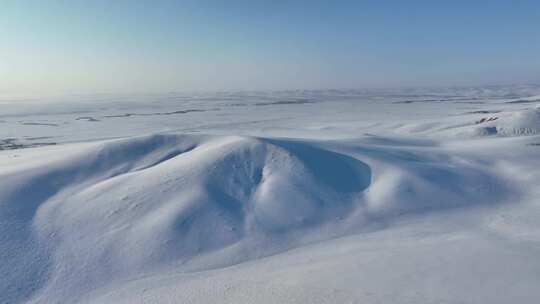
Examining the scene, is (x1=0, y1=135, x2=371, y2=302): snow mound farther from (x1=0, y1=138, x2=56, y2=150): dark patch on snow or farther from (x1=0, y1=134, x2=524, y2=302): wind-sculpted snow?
(x1=0, y1=138, x2=56, y2=150): dark patch on snow

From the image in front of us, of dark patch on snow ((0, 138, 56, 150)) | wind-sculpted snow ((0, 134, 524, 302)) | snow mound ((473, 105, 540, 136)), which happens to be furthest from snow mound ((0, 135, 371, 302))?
snow mound ((473, 105, 540, 136))

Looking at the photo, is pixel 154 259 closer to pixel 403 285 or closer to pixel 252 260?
pixel 252 260

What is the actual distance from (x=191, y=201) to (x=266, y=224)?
2.49 metres

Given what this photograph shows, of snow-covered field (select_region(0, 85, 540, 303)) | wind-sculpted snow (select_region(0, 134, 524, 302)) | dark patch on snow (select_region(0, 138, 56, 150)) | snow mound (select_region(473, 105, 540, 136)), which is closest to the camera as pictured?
snow-covered field (select_region(0, 85, 540, 303))

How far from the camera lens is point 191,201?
40.9ft

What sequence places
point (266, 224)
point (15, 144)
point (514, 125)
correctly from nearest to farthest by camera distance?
point (266, 224)
point (15, 144)
point (514, 125)

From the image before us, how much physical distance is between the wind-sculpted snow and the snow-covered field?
5 centimetres

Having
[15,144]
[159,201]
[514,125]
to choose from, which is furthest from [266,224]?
[514,125]

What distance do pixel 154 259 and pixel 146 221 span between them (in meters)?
1.70

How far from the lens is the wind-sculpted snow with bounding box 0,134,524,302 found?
993cm

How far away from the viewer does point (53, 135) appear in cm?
3238

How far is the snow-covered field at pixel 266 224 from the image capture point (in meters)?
8.33

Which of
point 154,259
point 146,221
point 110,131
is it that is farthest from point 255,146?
point 110,131

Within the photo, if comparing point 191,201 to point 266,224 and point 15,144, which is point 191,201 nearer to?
point 266,224
